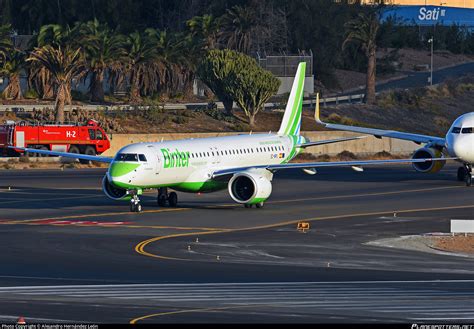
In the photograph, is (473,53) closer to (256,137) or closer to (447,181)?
(447,181)

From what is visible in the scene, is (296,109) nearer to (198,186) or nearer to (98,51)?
(198,186)

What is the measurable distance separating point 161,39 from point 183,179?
60091mm

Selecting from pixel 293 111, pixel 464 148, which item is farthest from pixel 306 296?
pixel 464 148

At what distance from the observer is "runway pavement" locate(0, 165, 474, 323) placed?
91.0ft

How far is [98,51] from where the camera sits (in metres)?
106

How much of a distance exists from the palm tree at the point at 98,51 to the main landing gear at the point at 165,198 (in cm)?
4881

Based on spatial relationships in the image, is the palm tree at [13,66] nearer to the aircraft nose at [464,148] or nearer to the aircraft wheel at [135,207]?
the aircraft nose at [464,148]

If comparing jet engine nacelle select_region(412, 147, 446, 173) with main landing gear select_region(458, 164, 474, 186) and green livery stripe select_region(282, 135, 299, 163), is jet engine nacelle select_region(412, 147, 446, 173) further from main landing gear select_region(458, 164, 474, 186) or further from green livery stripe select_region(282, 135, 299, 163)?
green livery stripe select_region(282, 135, 299, 163)

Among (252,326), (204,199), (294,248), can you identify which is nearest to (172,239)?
(294,248)

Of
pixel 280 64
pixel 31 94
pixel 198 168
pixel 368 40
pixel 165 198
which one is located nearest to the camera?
pixel 198 168

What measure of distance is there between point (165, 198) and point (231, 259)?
723 inches

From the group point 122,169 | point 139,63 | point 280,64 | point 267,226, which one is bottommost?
point 267,226

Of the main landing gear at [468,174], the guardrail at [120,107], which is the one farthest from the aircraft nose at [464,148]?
the guardrail at [120,107]

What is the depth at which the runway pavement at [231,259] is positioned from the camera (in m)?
27.7
